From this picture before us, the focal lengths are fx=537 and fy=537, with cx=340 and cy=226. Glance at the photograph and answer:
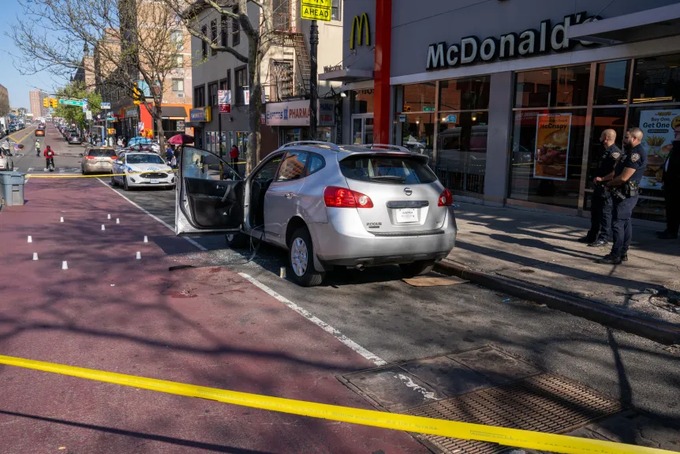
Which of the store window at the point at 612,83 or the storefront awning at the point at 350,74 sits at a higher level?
the storefront awning at the point at 350,74

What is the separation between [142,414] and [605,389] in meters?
3.47

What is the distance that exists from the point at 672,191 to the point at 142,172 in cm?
1773

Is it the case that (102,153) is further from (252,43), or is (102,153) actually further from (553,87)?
(553,87)

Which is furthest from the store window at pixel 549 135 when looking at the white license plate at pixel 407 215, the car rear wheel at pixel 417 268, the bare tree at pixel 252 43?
the bare tree at pixel 252 43

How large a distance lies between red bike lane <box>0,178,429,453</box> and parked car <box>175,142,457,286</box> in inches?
33.3

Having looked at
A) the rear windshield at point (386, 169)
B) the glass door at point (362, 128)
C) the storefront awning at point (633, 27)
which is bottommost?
the rear windshield at point (386, 169)

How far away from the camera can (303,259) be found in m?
6.88

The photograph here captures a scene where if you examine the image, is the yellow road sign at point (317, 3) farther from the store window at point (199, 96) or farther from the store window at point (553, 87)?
the store window at point (199, 96)

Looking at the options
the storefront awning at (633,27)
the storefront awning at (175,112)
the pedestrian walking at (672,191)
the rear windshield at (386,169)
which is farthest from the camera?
the storefront awning at (175,112)

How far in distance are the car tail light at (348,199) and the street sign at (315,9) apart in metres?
7.23

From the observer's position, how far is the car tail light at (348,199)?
623 cm

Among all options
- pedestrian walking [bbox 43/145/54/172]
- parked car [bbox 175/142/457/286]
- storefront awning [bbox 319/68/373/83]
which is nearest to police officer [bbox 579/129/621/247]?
parked car [bbox 175/142/457/286]

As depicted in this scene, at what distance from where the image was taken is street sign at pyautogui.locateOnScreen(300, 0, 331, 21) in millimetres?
12156

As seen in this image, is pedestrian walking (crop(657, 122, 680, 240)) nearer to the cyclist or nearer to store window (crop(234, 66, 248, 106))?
store window (crop(234, 66, 248, 106))
